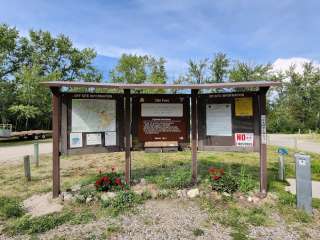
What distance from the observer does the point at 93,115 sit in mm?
5238

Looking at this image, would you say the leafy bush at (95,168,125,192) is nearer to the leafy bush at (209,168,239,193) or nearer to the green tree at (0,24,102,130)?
the leafy bush at (209,168,239,193)

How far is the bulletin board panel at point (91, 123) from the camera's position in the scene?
5.05m

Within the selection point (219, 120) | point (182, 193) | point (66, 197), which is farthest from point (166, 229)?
point (219, 120)

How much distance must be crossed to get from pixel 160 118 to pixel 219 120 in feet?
4.50

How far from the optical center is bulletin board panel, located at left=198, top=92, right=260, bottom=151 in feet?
16.9

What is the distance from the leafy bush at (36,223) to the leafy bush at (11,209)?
0.78 ft

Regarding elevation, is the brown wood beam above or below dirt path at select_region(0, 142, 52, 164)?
above

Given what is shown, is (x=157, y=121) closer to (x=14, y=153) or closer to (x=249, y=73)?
(x=14, y=153)

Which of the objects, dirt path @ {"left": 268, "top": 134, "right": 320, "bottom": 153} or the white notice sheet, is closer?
the white notice sheet

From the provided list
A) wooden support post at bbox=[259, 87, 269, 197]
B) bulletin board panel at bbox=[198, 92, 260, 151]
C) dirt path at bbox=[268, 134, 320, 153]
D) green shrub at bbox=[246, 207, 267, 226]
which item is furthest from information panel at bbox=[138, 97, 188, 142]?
dirt path at bbox=[268, 134, 320, 153]

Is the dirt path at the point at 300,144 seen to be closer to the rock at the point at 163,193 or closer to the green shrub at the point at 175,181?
the green shrub at the point at 175,181

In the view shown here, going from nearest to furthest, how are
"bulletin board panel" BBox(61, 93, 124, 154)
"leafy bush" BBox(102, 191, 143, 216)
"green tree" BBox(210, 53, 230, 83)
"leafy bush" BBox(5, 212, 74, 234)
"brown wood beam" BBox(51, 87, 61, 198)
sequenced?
"leafy bush" BBox(5, 212, 74, 234) < "leafy bush" BBox(102, 191, 143, 216) < "brown wood beam" BBox(51, 87, 61, 198) < "bulletin board panel" BBox(61, 93, 124, 154) < "green tree" BBox(210, 53, 230, 83)

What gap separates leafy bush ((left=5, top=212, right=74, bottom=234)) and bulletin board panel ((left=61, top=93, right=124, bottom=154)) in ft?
4.56

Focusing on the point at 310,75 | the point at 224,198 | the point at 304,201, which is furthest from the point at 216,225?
the point at 310,75
